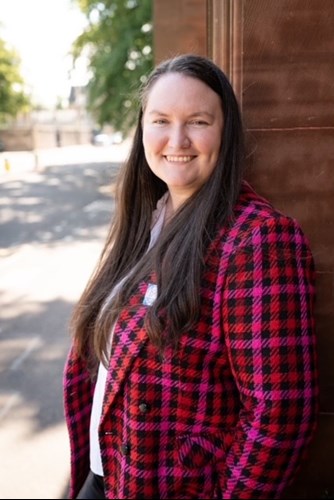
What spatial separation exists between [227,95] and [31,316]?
4410 millimetres

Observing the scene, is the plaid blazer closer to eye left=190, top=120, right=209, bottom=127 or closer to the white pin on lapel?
the white pin on lapel

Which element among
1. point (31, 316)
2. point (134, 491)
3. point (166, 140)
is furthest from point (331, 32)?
point (31, 316)

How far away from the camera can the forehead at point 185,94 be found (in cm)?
137

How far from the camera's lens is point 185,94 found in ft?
4.50

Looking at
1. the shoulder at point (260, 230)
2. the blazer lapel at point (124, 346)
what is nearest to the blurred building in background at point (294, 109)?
the shoulder at point (260, 230)

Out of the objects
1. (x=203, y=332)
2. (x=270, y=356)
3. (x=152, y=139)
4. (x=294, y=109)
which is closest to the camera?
(x=270, y=356)

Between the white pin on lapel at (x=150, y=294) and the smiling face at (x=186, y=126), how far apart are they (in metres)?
0.28

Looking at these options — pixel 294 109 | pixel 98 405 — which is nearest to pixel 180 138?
pixel 294 109

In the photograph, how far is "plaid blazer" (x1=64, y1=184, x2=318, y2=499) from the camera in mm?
1160

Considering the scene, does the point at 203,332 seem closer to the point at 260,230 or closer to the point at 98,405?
Answer: the point at 260,230

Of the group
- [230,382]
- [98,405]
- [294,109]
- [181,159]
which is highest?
[294,109]

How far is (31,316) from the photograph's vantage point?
5422 mm

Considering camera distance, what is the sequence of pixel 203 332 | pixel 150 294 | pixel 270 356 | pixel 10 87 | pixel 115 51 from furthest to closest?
pixel 10 87, pixel 115 51, pixel 150 294, pixel 203 332, pixel 270 356

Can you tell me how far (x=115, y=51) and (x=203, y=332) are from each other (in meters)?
14.2
